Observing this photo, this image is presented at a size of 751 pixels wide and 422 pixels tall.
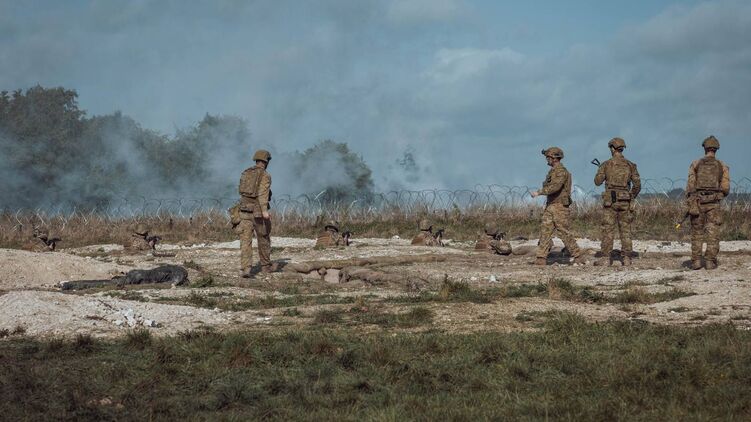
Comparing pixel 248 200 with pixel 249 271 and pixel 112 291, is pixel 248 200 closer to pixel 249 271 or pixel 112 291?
pixel 249 271

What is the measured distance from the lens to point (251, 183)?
17219mm

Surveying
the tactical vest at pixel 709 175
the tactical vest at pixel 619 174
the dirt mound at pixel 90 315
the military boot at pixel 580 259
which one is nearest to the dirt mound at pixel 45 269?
the dirt mound at pixel 90 315

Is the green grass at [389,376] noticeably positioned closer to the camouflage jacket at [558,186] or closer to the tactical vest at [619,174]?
the tactical vest at [619,174]

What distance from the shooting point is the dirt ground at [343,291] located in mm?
10961

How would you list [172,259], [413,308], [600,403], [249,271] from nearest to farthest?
[600,403]
[413,308]
[249,271]
[172,259]

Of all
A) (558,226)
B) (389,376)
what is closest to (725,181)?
(558,226)

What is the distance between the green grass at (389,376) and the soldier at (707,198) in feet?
22.7

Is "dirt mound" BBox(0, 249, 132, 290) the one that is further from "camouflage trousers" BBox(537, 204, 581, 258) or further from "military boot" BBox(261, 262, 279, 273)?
"camouflage trousers" BBox(537, 204, 581, 258)

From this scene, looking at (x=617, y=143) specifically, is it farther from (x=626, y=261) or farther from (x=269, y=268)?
(x=269, y=268)

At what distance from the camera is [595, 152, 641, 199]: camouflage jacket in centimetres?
1770

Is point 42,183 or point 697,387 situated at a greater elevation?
point 42,183

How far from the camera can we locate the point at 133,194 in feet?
140

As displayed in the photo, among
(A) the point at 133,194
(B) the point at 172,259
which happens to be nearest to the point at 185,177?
(A) the point at 133,194

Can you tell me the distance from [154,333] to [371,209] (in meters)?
20.9
